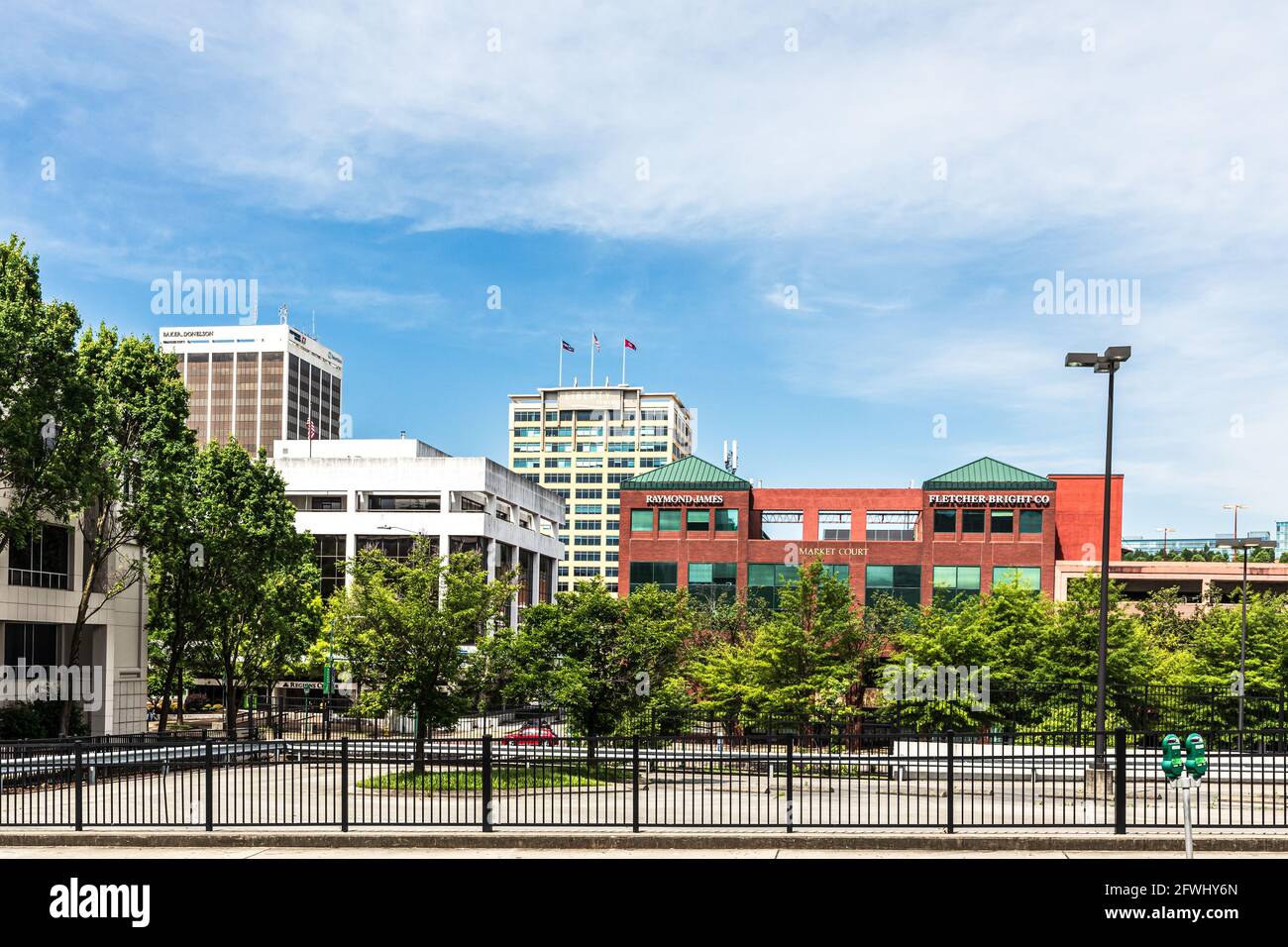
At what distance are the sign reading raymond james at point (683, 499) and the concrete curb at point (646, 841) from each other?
58.8m

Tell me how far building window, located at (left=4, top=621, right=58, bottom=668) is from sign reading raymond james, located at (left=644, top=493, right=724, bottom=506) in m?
40.4

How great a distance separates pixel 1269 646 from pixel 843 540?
101 feet

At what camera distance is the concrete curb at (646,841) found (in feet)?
49.0

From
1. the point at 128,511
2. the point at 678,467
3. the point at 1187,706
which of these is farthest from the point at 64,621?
the point at 678,467

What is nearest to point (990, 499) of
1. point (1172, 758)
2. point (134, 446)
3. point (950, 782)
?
point (134, 446)

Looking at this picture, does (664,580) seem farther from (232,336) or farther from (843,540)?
(232,336)

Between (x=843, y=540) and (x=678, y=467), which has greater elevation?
(x=678, y=467)

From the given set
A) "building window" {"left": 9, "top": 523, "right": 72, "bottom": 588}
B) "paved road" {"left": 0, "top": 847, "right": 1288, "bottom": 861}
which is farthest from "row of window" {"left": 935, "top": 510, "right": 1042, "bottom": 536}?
"paved road" {"left": 0, "top": 847, "right": 1288, "bottom": 861}

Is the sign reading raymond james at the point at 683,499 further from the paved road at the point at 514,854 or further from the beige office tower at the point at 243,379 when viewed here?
the beige office tower at the point at 243,379

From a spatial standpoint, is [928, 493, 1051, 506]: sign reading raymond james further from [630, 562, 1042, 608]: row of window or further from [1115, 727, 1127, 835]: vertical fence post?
[1115, 727, 1127, 835]: vertical fence post

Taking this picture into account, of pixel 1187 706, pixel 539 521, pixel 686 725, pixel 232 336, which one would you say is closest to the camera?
pixel 686 725

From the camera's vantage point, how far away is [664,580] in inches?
2901

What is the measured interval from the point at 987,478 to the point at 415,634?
52.3m

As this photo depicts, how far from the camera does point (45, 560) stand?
38438 mm
